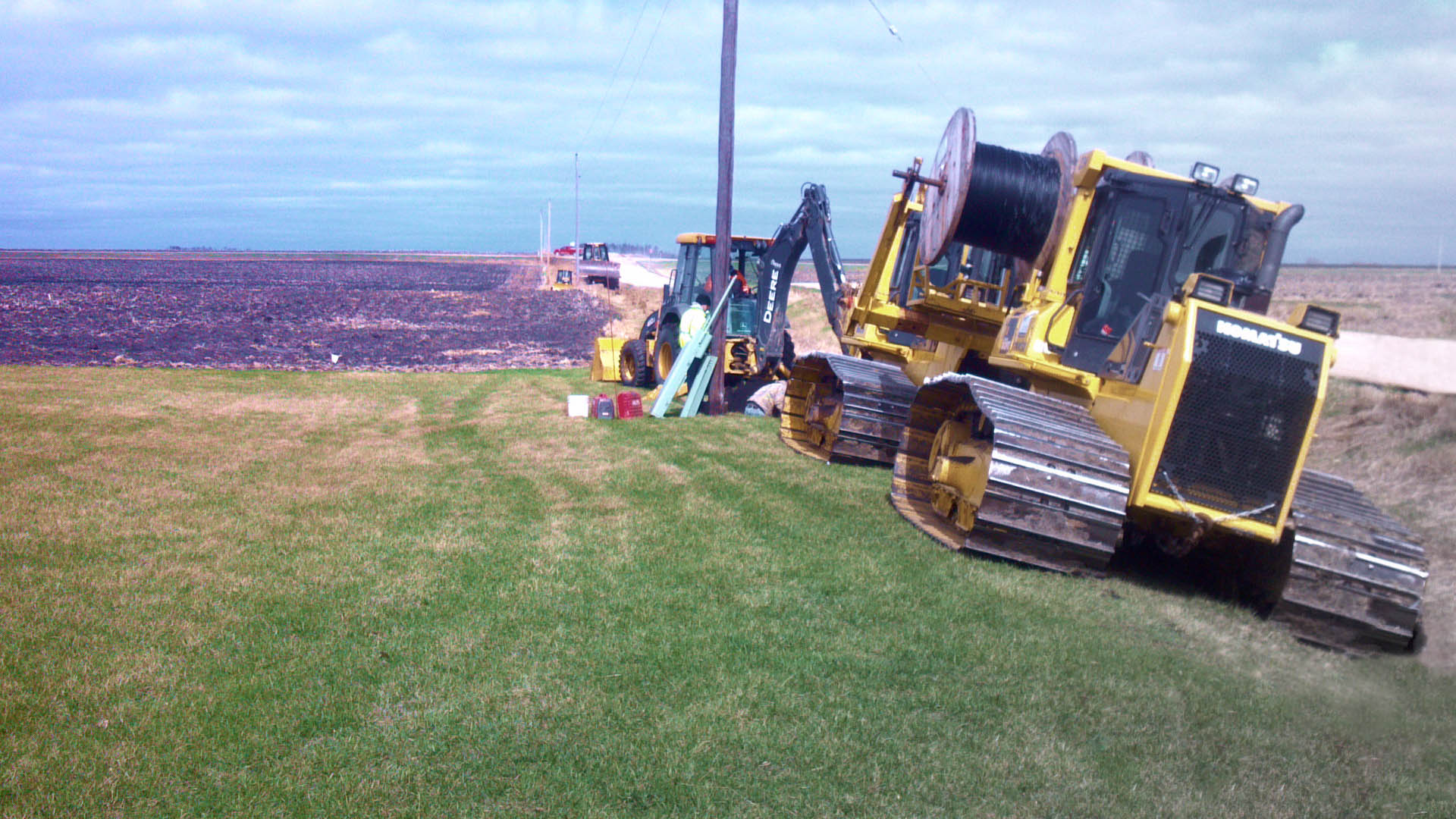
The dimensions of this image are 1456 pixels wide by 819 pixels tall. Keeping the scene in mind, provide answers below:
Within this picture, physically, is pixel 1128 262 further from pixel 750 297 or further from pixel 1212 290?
pixel 750 297

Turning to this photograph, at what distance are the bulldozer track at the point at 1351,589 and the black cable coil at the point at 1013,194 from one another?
3.31 m

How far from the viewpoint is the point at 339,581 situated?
6.57 meters

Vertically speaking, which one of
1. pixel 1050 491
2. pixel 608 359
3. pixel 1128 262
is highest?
pixel 1128 262

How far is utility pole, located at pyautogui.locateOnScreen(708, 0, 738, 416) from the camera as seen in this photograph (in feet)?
48.6

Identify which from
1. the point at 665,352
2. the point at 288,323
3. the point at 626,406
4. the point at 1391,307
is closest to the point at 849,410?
the point at 626,406

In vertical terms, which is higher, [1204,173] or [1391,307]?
[1204,173]

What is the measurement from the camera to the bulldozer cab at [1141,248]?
314 inches

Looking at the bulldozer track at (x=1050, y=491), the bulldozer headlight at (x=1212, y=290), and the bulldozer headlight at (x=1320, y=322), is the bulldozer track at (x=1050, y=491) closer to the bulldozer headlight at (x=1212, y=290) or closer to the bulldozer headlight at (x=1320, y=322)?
the bulldozer headlight at (x=1212, y=290)

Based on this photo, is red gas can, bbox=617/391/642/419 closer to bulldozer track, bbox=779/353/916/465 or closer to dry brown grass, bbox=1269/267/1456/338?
bulldozer track, bbox=779/353/916/465

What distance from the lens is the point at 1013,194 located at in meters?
8.82

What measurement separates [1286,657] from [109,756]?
6.21 metres

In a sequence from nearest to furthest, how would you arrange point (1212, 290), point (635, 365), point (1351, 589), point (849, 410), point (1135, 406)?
1. point (1351, 589)
2. point (1212, 290)
3. point (1135, 406)
4. point (849, 410)
5. point (635, 365)

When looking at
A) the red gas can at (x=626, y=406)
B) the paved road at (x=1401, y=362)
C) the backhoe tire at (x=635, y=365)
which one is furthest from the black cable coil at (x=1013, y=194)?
the backhoe tire at (x=635, y=365)

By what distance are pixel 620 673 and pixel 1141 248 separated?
5.35m
